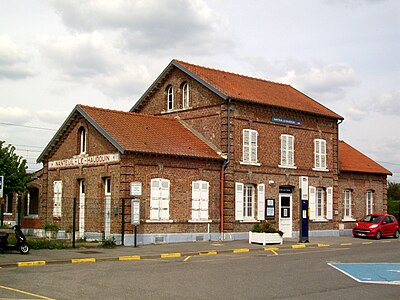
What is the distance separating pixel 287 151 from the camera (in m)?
34.4

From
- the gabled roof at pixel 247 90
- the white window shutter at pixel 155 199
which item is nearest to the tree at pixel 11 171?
the gabled roof at pixel 247 90

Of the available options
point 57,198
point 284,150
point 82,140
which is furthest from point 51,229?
point 284,150

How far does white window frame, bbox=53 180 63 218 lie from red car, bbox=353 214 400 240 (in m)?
17.1

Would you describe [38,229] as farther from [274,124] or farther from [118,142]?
[274,124]

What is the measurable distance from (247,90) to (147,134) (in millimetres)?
7499

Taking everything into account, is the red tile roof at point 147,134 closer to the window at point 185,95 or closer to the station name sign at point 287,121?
the window at point 185,95

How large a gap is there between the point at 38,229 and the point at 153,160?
991cm

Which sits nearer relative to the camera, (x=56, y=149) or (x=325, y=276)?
(x=325, y=276)

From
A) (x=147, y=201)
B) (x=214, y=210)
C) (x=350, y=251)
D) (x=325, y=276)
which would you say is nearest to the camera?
(x=325, y=276)

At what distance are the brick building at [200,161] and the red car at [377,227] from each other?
2.26 m

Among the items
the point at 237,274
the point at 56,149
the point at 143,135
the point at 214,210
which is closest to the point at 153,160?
the point at 143,135

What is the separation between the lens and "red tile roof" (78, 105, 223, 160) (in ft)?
90.6

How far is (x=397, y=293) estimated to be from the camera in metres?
13.4

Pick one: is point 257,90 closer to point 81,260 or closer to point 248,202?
point 248,202
